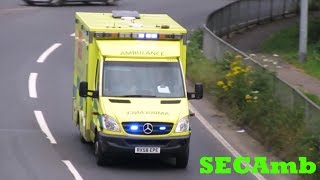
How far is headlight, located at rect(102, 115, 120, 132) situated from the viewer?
62.8 ft

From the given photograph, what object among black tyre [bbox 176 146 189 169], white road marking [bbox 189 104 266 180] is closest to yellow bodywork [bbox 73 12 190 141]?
black tyre [bbox 176 146 189 169]

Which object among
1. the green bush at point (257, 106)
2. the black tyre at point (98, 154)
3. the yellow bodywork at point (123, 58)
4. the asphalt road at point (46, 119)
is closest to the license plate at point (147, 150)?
the yellow bodywork at point (123, 58)

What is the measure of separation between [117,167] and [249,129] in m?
5.33

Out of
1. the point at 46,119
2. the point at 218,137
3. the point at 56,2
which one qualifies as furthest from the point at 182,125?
the point at 56,2

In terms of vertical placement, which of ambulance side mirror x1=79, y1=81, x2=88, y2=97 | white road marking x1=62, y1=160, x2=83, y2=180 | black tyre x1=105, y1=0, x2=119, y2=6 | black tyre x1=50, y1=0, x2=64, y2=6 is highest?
ambulance side mirror x1=79, y1=81, x2=88, y2=97

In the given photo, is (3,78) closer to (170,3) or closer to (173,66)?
(173,66)

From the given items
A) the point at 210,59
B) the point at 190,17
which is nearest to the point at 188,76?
the point at 210,59

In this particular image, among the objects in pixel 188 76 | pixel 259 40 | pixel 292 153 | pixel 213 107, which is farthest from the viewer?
pixel 259 40

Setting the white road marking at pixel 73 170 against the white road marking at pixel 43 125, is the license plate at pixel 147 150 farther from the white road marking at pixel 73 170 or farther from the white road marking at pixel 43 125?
the white road marking at pixel 43 125

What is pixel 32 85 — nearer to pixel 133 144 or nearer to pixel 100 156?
pixel 100 156

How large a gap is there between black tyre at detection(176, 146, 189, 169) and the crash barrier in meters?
2.70

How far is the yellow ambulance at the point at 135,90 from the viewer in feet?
62.8

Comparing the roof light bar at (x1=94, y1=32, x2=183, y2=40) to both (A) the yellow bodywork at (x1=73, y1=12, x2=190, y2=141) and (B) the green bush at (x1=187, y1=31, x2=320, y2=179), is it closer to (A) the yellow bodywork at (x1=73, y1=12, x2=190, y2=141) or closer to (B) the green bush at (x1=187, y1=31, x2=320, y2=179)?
(A) the yellow bodywork at (x1=73, y1=12, x2=190, y2=141)

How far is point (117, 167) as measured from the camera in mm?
19938
